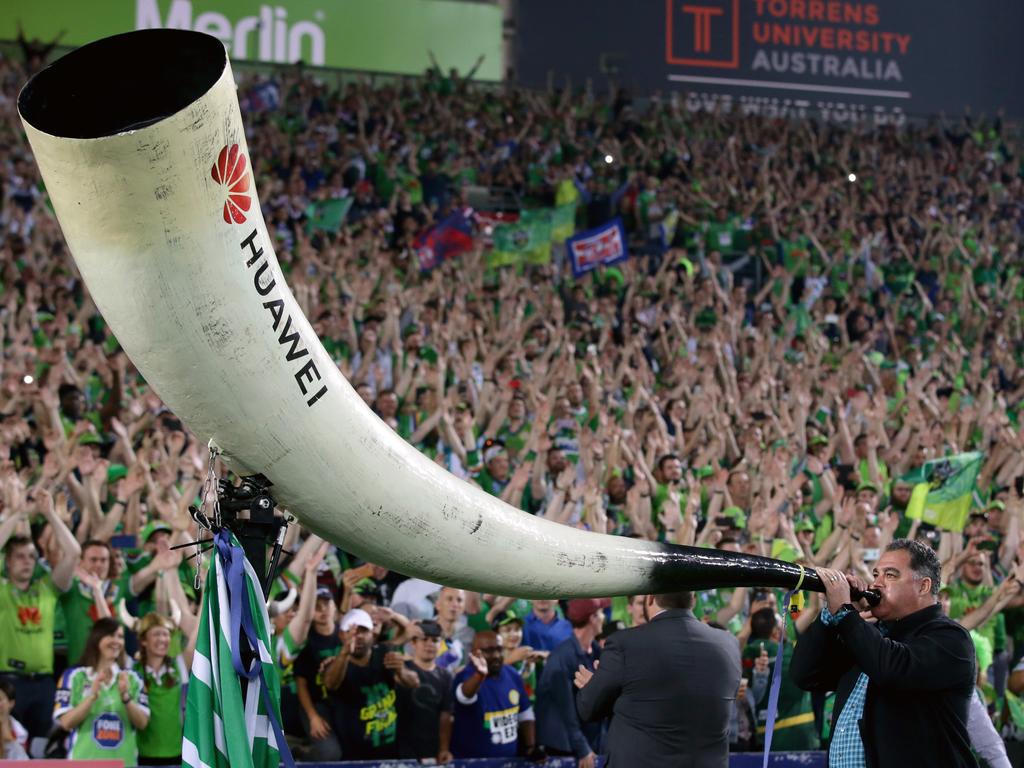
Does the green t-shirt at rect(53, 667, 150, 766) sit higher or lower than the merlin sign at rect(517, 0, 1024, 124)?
lower

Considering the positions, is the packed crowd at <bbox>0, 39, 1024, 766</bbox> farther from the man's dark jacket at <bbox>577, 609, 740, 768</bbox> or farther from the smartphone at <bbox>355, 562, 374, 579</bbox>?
the man's dark jacket at <bbox>577, 609, 740, 768</bbox>

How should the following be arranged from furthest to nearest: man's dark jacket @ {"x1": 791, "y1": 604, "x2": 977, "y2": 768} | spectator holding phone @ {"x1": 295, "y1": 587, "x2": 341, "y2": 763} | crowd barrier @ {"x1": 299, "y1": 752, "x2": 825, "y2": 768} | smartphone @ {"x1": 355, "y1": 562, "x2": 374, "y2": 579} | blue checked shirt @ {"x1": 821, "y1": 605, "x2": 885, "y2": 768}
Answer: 1. smartphone @ {"x1": 355, "y1": 562, "x2": 374, "y2": 579}
2. spectator holding phone @ {"x1": 295, "y1": 587, "x2": 341, "y2": 763}
3. crowd barrier @ {"x1": 299, "y1": 752, "x2": 825, "y2": 768}
4. blue checked shirt @ {"x1": 821, "y1": 605, "x2": 885, "y2": 768}
5. man's dark jacket @ {"x1": 791, "y1": 604, "x2": 977, "y2": 768}

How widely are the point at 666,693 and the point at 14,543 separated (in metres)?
4.54

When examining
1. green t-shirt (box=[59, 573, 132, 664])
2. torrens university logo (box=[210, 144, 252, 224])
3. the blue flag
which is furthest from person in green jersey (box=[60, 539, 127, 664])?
the blue flag

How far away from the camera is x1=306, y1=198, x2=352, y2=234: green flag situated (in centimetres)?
1784

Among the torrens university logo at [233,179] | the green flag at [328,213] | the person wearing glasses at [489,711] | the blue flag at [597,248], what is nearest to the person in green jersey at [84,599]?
the person wearing glasses at [489,711]

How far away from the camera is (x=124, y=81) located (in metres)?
2.29

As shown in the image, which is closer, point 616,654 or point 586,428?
point 616,654

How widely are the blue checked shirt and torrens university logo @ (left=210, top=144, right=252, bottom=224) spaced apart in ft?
7.29

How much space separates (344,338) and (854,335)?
8013 millimetres

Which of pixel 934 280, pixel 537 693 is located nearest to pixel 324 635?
pixel 537 693

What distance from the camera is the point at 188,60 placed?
2.29 meters

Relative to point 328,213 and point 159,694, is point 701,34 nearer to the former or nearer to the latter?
point 328,213

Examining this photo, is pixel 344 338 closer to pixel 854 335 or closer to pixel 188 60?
pixel 854 335
